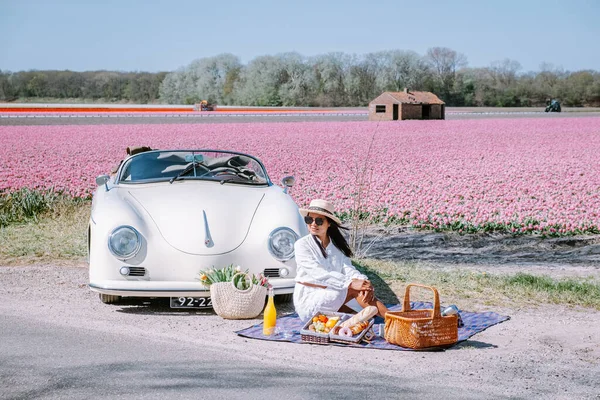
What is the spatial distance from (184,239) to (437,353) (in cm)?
258

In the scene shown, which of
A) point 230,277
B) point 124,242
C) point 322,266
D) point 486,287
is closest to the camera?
point 322,266

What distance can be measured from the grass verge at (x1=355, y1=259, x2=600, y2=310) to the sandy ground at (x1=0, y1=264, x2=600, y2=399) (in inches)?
14.0

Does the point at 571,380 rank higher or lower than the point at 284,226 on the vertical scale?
lower

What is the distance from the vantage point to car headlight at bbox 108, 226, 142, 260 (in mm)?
7477

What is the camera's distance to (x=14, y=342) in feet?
20.8

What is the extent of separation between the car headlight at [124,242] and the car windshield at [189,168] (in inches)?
47.5

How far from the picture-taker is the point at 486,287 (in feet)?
29.2

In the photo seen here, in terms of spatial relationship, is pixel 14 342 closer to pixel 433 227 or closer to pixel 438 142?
pixel 433 227

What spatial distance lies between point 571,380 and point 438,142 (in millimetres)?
25360

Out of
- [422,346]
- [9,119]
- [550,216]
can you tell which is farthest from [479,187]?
[9,119]

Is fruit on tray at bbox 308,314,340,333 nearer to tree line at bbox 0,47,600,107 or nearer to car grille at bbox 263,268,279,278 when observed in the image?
car grille at bbox 263,268,279,278

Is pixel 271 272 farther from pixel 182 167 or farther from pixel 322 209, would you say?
pixel 182 167

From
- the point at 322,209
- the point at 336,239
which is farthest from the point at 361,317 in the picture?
the point at 322,209

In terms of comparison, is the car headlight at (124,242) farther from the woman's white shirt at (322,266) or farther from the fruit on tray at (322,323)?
the fruit on tray at (322,323)
